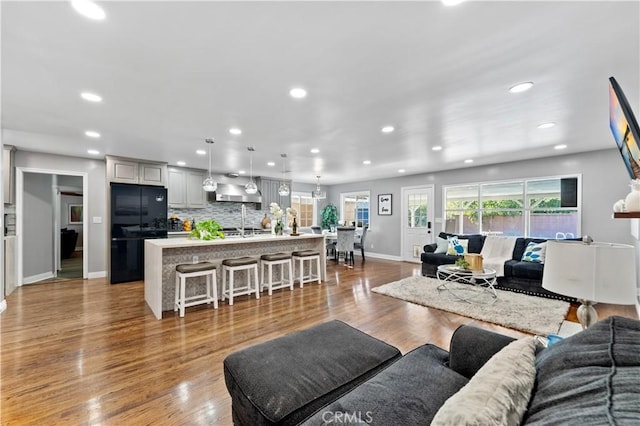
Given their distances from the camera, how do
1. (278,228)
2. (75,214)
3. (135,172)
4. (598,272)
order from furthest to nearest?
1. (75,214)
2. (135,172)
3. (278,228)
4. (598,272)

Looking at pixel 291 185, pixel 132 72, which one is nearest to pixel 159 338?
pixel 132 72

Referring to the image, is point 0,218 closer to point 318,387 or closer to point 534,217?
point 318,387

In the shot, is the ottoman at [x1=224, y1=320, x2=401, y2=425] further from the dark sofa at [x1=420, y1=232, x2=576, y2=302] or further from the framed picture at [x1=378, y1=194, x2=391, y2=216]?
the framed picture at [x1=378, y1=194, x2=391, y2=216]

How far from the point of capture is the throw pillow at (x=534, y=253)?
442cm

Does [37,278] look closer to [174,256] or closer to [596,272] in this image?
[174,256]

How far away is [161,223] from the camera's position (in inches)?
219

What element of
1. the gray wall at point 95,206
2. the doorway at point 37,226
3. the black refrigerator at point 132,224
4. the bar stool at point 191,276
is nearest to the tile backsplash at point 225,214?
the black refrigerator at point 132,224

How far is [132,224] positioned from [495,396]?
19.9 ft

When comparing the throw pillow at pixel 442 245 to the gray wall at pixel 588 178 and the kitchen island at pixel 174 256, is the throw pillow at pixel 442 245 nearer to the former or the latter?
the gray wall at pixel 588 178

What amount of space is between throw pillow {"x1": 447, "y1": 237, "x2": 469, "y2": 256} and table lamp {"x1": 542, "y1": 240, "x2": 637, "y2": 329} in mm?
4293

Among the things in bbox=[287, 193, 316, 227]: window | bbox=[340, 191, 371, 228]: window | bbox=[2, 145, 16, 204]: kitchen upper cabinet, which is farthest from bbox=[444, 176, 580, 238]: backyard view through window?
bbox=[2, 145, 16, 204]: kitchen upper cabinet

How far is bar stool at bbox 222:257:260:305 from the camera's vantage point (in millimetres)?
3849

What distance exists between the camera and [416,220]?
24.4 ft

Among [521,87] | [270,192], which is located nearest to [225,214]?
[270,192]
